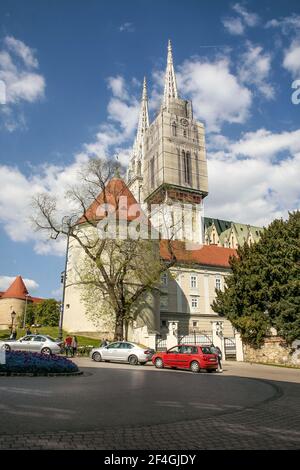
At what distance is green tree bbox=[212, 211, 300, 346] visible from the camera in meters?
29.2

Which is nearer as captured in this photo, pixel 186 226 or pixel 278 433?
pixel 278 433

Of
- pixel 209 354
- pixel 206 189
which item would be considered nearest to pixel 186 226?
pixel 206 189

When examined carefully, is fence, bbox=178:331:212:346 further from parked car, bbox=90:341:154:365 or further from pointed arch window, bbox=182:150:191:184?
pointed arch window, bbox=182:150:191:184

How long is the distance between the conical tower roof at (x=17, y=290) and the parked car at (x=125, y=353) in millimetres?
56341

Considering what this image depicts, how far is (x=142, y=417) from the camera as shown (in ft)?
25.6

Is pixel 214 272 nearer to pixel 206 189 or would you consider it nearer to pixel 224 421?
pixel 206 189

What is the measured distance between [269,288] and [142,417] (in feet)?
82.5

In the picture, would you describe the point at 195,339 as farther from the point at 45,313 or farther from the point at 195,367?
the point at 45,313

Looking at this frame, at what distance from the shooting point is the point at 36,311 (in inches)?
2955

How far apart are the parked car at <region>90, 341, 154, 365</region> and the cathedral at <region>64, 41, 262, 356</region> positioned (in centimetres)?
1209

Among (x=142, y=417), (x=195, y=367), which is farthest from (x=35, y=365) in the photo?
(x=142, y=417)

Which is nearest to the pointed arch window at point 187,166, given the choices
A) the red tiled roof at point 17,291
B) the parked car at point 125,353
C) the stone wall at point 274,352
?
the red tiled roof at point 17,291
